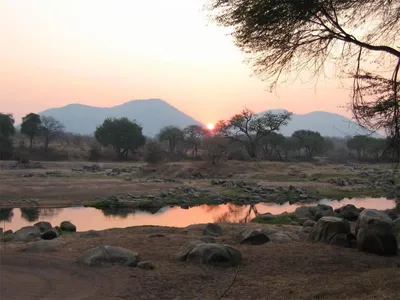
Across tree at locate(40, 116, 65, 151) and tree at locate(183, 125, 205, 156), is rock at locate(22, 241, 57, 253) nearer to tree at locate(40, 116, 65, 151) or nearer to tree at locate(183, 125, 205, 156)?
tree at locate(40, 116, 65, 151)

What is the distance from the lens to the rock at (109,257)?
9297 mm

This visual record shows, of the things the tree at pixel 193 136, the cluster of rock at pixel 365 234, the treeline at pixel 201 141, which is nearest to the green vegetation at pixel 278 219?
the cluster of rock at pixel 365 234

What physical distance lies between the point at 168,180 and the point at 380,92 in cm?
3866

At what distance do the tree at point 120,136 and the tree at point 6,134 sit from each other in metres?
14.9

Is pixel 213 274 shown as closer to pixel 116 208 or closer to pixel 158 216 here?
pixel 158 216

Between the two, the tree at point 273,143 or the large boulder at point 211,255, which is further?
the tree at point 273,143

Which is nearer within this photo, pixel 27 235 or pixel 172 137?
pixel 27 235

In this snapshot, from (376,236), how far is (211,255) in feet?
13.6

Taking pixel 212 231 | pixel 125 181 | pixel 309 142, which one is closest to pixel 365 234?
pixel 212 231

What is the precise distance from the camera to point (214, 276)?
28.4 feet

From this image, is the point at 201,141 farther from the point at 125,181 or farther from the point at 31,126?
the point at 125,181

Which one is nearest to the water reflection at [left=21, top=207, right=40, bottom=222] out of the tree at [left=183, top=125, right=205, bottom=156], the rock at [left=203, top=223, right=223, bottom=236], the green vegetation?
the green vegetation

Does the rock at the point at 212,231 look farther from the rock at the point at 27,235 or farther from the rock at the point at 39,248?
the rock at the point at 27,235

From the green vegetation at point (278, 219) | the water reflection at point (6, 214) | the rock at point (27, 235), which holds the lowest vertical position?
the water reflection at point (6, 214)
